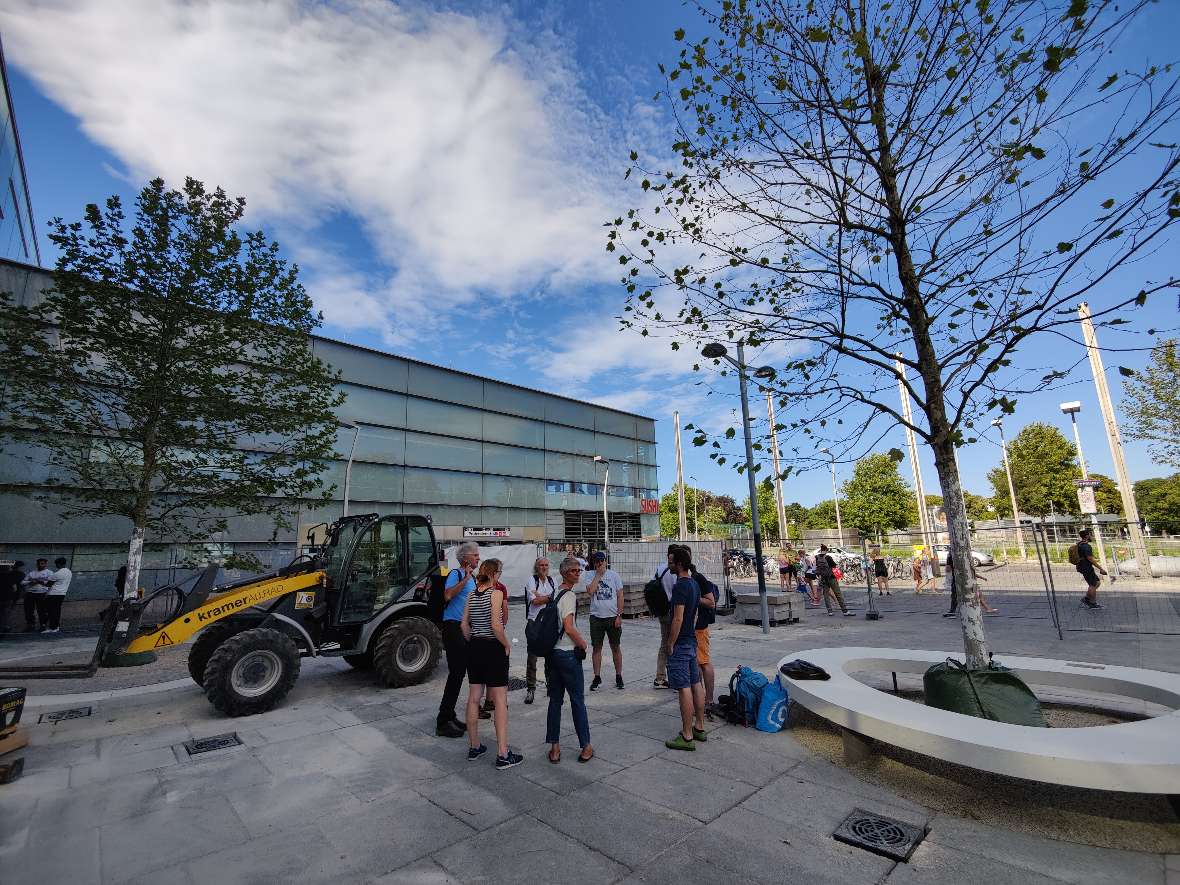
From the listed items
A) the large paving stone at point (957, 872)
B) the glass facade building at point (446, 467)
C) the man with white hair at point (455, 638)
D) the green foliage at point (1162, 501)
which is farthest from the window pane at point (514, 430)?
the green foliage at point (1162, 501)

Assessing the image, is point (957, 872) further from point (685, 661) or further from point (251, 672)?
point (251, 672)

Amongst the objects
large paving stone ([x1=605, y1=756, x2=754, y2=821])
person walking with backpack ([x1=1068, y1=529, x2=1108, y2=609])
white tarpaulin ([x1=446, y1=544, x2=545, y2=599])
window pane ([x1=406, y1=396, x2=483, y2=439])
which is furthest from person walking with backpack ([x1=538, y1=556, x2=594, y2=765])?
window pane ([x1=406, y1=396, x2=483, y2=439])

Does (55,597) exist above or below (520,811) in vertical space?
above

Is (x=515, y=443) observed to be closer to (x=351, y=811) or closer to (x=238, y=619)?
(x=238, y=619)

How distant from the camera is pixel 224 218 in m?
11.4

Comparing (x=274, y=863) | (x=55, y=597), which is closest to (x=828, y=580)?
(x=274, y=863)

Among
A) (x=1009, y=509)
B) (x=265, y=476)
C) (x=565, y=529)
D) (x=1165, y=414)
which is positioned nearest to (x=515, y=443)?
(x=565, y=529)

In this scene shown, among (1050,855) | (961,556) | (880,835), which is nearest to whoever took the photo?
(1050,855)

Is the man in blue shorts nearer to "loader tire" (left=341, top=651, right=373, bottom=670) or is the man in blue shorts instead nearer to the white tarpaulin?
"loader tire" (left=341, top=651, right=373, bottom=670)

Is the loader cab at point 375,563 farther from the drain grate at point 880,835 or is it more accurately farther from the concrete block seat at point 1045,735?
the drain grate at point 880,835

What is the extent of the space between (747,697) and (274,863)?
4.41 metres

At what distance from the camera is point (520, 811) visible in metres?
3.84

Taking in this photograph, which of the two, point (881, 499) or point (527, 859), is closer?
point (527, 859)

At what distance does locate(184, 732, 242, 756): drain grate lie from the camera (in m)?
5.34
